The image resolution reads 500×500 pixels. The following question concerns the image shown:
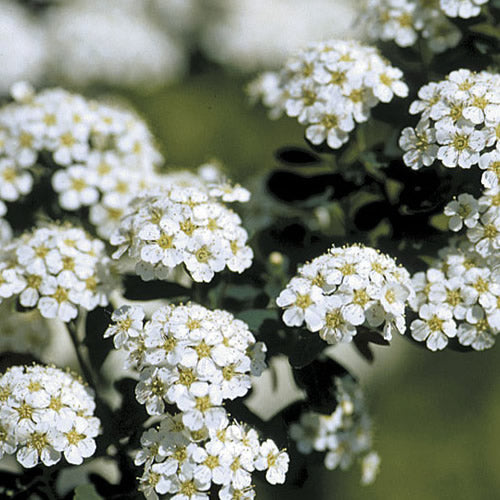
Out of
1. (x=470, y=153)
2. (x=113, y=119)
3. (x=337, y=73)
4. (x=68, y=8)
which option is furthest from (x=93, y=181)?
(x=68, y=8)

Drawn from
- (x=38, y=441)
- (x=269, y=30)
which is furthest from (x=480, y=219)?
(x=269, y=30)


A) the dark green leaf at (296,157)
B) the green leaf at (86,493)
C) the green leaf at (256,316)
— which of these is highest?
the dark green leaf at (296,157)

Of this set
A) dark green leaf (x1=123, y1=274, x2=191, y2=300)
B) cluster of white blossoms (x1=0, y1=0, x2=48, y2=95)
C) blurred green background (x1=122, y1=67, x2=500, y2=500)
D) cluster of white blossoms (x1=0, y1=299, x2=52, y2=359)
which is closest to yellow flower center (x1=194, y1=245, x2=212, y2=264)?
dark green leaf (x1=123, y1=274, x2=191, y2=300)

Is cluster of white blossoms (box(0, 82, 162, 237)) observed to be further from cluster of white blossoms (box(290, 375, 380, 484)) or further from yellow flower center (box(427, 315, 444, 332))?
yellow flower center (box(427, 315, 444, 332))

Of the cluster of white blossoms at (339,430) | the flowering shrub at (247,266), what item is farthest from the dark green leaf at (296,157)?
the cluster of white blossoms at (339,430)

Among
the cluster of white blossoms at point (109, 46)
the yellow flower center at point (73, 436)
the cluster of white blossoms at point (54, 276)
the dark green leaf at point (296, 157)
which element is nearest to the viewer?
the yellow flower center at point (73, 436)

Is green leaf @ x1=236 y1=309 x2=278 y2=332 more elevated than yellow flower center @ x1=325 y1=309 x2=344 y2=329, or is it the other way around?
yellow flower center @ x1=325 y1=309 x2=344 y2=329

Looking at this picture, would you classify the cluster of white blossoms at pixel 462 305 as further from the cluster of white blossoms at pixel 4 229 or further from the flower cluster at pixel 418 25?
the cluster of white blossoms at pixel 4 229
